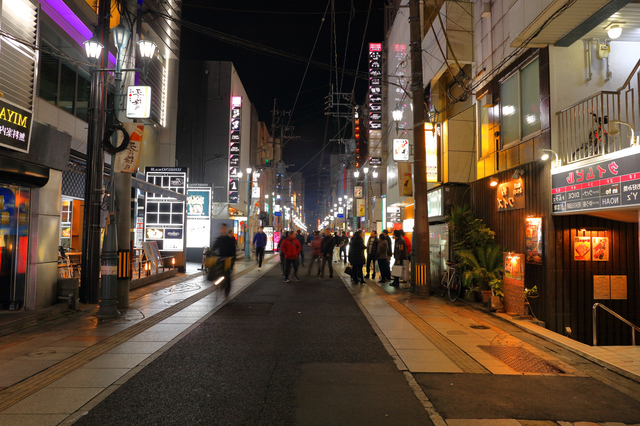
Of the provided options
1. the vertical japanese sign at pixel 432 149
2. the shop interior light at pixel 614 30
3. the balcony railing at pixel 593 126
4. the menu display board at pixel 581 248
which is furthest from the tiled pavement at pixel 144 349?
the shop interior light at pixel 614 30

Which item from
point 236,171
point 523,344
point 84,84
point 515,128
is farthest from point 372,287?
point 236,171

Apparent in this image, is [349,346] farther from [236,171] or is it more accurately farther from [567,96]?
[236,171]

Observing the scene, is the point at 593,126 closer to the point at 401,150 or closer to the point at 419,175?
the point at 419,175

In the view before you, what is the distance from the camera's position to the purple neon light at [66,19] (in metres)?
12.3

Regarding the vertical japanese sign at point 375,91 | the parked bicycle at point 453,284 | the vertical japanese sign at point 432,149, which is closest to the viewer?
the parked bicycle at point 453,284

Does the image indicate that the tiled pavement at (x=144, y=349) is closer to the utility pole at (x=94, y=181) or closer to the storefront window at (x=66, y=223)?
the utility pole at (x=94, y=181)

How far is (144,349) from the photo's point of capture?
6809mm

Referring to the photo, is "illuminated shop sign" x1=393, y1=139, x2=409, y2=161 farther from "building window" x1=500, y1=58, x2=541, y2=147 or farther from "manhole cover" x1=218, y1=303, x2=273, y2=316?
"manhole cover" x1=218, y1=303, x2=273, y2=316

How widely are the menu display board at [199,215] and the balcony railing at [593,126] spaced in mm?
19454

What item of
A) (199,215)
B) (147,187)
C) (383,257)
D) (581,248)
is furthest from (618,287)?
(199,215)

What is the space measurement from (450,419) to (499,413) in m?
0.56

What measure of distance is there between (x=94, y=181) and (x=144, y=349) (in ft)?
18.4

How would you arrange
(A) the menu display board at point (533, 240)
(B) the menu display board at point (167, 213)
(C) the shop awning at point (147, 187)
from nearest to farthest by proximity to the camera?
(A) the menu display board at point (533, 240) < (C) the shop awning at point (147, 187) < (B) the menu display board at point (167, 213)

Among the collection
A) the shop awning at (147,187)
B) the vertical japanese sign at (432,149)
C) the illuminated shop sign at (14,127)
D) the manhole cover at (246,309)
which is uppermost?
the vertical japanese sign at (432,149)
